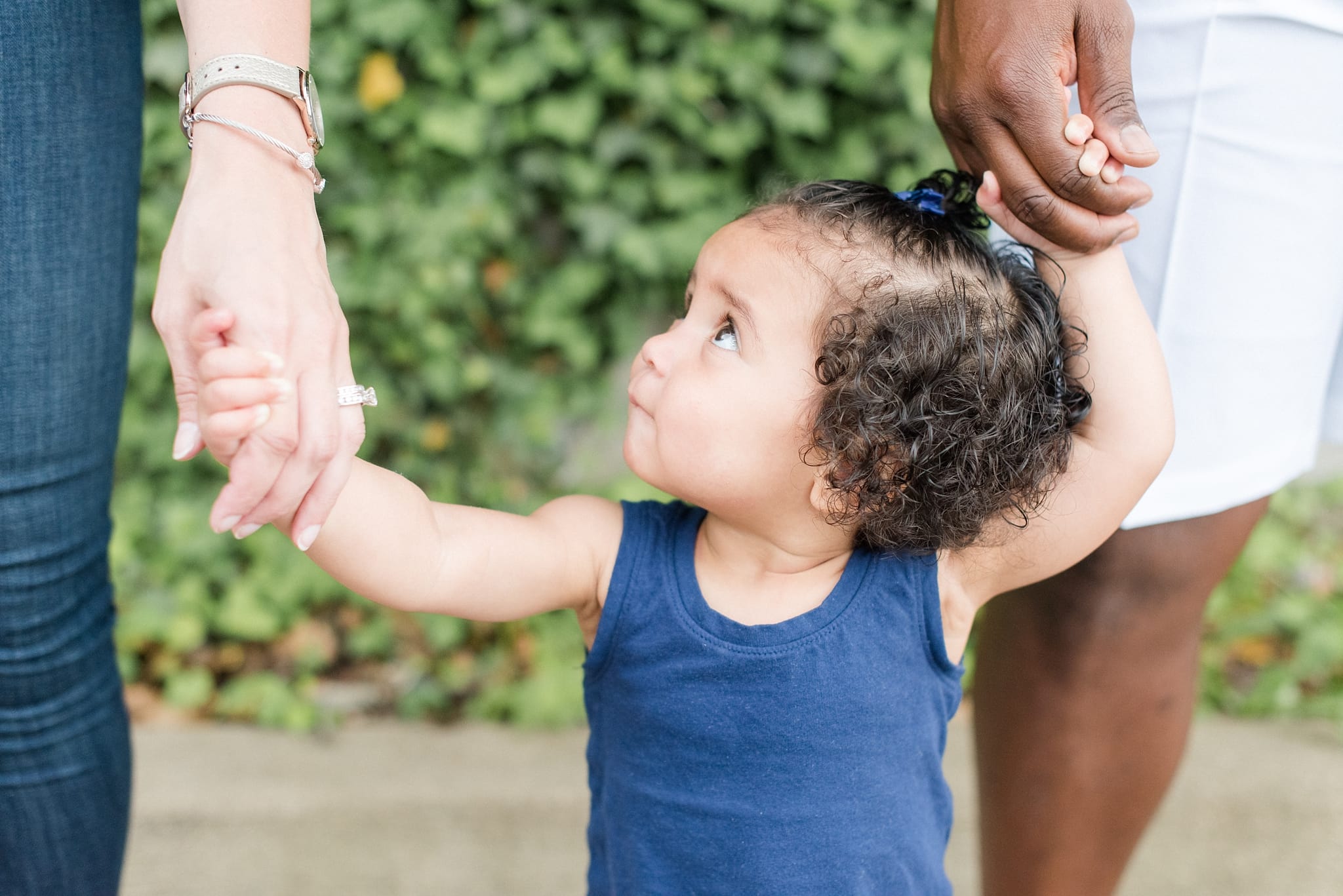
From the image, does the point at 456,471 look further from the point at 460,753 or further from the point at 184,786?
the point at 184,786

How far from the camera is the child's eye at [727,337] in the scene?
1.31 metres

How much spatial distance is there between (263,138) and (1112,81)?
0.85 meters

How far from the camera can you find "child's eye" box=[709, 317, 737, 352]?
1.31m

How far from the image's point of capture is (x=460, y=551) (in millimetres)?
1244

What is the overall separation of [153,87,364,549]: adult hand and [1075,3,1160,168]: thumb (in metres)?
0.79

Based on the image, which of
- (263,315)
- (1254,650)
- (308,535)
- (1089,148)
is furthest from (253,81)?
(1254,650)

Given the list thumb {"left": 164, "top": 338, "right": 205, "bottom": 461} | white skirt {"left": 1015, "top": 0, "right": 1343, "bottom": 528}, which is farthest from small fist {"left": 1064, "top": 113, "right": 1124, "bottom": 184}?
thumb {"left": 164, "top": 338, "right": 205, "bottom": 461}

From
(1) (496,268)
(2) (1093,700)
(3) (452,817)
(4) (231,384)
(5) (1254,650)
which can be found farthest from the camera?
(5) (1254,650)

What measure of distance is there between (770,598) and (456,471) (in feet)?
5.74

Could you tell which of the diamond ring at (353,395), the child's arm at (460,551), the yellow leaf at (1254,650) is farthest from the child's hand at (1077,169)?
the yellow leaf at (1254,650)

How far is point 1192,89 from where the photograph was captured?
4.41ft

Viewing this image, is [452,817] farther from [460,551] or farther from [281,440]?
[281,440]

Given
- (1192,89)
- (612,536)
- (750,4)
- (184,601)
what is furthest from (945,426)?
(184,601)

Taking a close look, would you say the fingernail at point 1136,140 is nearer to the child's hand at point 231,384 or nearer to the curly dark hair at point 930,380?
the curly dark hair at point 930,380
